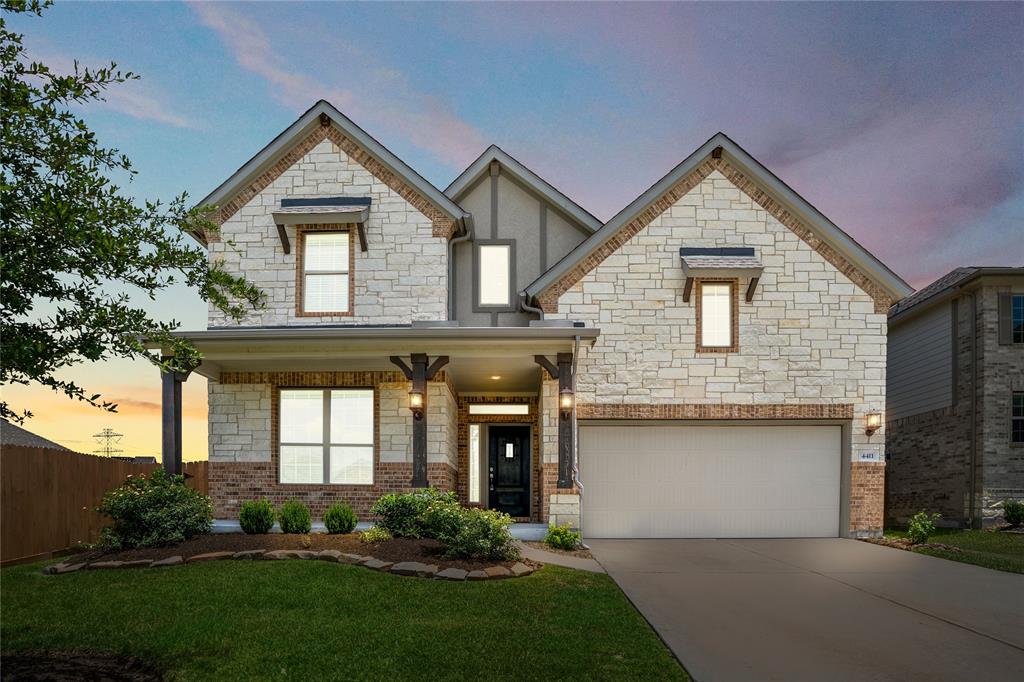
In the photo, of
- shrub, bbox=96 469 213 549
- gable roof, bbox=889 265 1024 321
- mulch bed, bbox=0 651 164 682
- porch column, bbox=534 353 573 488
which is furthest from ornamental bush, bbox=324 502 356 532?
gable roof, bbox=889 265 1024 321

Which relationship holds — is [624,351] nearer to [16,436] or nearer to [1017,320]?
[1017,320]

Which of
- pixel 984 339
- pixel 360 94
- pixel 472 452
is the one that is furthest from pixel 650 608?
pixel 360 94

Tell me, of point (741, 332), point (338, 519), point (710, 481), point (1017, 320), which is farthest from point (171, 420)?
point (1017, 320)

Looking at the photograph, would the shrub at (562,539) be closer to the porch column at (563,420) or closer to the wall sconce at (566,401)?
the porch column at (563,420)

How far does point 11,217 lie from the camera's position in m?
5.78

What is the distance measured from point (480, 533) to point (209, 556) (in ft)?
12.5

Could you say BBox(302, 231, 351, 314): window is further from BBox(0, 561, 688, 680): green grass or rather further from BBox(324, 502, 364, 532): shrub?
BBox(0, 561, 688, 680): green grass

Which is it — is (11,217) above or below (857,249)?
below

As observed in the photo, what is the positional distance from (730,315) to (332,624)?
445 inches

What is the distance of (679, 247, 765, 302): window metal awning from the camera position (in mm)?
15922

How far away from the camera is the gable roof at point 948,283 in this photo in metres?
19.7

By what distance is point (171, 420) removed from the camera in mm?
14039

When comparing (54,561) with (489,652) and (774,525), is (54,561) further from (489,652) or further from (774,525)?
(774,525)

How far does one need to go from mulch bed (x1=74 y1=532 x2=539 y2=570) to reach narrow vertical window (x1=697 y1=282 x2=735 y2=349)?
7219 millimetres
